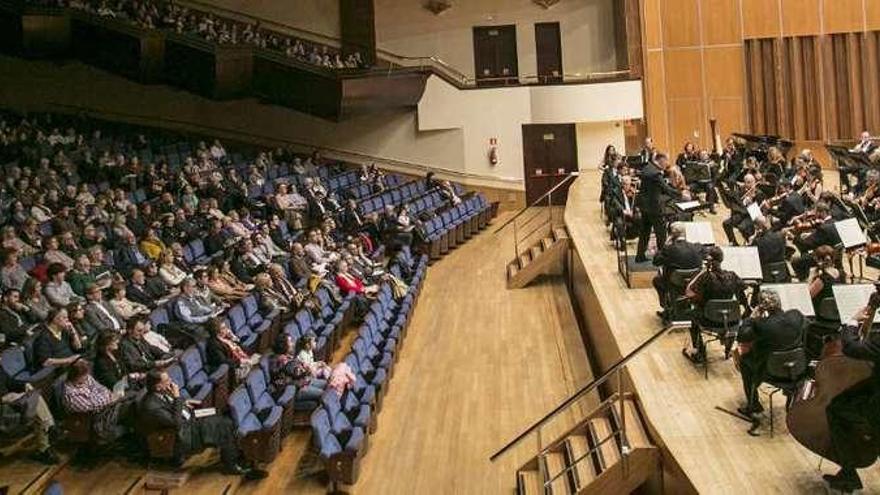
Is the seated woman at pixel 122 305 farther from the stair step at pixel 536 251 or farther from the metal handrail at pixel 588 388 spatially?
the stair step at pixel 536 251

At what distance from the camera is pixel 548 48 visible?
16875mm

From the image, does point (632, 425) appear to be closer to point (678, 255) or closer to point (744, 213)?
point (678, 255)


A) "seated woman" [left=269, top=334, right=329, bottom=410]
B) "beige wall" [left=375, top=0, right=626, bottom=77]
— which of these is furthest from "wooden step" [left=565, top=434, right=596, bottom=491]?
"beige wall" [left=375, top=0, right=626, bottom=77]

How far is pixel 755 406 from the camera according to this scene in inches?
205

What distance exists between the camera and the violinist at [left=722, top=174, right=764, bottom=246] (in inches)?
336

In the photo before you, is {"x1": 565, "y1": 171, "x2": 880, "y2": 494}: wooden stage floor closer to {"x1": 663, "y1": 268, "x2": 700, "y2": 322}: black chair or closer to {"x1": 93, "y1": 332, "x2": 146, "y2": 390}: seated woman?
{"x1": 663, "y1": 268, "x2": 700, "y2": 322}: black chair

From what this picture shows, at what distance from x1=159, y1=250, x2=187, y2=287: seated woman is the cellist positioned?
18.9 feet

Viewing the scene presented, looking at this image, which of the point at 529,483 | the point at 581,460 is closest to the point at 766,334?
the point at 581,460

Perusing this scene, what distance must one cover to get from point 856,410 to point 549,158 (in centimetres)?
1262

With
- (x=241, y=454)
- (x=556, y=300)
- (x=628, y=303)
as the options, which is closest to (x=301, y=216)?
(x=556, y=300)

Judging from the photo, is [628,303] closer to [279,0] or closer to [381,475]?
[381,475]

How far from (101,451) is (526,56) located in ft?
40.2

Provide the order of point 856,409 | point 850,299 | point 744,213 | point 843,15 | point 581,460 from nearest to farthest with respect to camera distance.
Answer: point 856,409
point 850,299
point 581,460
point 744,213
point 843,15

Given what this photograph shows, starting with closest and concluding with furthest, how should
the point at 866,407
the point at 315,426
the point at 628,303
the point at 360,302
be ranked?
the point at 866,407 → the point at 315,426 → the point at 628,303 → the point at 360,302
